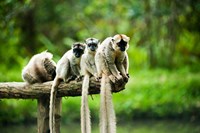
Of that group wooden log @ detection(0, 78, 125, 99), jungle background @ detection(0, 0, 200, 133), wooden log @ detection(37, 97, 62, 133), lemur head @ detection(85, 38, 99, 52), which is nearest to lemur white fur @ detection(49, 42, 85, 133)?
wooden log @ detection(0, 78, 125, 99)

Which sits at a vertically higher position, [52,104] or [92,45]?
[92,45]

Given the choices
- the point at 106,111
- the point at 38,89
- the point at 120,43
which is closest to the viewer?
the point at 106,111

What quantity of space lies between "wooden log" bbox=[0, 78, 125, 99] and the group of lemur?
100 mm

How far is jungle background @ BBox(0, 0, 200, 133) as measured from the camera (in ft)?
51.0

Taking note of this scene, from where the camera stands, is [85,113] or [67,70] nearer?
[85,113]

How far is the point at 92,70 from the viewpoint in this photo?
8797 mm

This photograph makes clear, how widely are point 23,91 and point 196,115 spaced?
7.14 metres

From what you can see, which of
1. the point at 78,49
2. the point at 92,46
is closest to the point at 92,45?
the point at 92,46

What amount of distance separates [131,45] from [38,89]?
1229cm

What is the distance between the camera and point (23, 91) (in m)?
9.32

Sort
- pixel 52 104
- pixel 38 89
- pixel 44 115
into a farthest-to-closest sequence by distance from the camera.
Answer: pixel 44 115
pixel 38 89
pixel 52 104

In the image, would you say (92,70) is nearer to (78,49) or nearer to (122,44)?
(78,49)

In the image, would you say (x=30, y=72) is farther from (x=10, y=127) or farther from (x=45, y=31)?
(x=45, y=31)

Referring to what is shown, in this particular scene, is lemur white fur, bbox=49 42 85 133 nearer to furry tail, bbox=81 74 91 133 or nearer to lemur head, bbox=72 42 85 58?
lemur head, bbox=72 42 85 58
